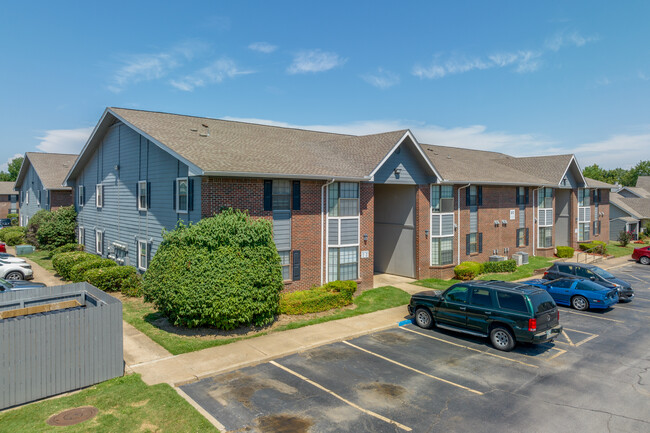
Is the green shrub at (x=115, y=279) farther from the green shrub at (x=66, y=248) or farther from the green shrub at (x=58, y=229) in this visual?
the green shrub at (x=58, y=229)

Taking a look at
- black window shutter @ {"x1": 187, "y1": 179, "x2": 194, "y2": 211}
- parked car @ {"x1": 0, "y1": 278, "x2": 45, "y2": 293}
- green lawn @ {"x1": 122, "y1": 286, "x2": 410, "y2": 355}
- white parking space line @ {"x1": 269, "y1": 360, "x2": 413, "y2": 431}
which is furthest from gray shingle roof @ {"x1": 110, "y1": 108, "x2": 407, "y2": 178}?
parked car @ {"x1": 0, "y1": 278, "x2": 45, "y2": 293}

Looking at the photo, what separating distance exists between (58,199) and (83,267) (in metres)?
20.2

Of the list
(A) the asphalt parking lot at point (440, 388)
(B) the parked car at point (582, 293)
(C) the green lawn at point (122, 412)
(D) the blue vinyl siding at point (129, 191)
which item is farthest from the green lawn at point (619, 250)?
(C) the green lawn at point (122, 412)

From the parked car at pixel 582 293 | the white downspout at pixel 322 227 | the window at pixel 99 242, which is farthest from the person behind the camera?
the window at pixel 99 242

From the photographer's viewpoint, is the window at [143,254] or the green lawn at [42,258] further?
the green lawn at [42,258]

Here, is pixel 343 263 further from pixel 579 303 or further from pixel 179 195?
pixel 579 303

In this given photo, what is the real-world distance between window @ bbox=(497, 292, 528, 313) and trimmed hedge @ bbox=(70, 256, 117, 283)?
1925 centimetres

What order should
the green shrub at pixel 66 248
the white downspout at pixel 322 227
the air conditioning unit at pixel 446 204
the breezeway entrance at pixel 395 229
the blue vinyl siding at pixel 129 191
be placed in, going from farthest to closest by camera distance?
1. the green shrub at pixel 66 248
2. the air conditioning unit at pixel 446 204
3. the breezeway entrance at pixel 395 229
4. the white downspout at pixel 322 227
5. the blue vinyl siding at pixel 129 191

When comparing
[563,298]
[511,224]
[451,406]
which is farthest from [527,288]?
[511,224]

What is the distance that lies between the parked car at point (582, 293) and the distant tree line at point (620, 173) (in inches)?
3784

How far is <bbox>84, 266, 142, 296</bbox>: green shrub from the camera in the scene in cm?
2036

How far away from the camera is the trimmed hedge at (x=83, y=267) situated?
70.7 ft

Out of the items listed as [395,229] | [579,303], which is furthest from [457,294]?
[395,229]

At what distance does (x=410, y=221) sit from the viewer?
25.2 meters
